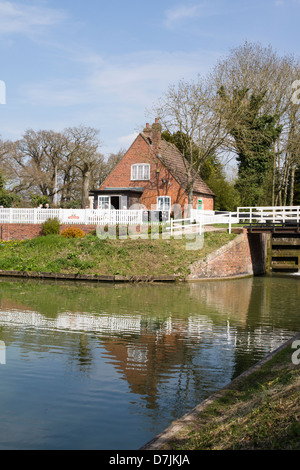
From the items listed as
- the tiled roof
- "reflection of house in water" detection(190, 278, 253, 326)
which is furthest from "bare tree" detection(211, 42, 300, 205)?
"reflection of house in water" detection(190, 278, 253, 326)

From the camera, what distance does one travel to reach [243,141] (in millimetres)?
39688

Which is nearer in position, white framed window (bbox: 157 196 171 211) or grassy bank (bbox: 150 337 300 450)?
grassy bank (bbox: 150 337 300 450)

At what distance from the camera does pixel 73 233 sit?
29.2 metres

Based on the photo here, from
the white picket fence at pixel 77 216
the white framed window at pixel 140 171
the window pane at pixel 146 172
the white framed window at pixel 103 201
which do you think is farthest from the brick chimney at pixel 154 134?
the white picket fence at pixel 77 216

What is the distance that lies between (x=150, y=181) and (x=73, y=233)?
12495 mm

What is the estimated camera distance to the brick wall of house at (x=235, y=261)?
995 inches

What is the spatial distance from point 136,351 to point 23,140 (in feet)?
187

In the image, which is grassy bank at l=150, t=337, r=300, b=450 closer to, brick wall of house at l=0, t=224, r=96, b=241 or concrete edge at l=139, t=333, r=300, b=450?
concrete edge at l=139, t=333, r=300, b=450

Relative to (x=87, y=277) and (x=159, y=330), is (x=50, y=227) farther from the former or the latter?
(x=159, y=330)

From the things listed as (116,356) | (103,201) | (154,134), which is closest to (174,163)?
(154,134)

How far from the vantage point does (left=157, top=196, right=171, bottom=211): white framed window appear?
3926cm

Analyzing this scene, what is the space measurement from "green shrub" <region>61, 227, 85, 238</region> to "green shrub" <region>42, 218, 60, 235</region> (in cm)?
110

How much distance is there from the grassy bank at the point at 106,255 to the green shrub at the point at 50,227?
184 centimetres
